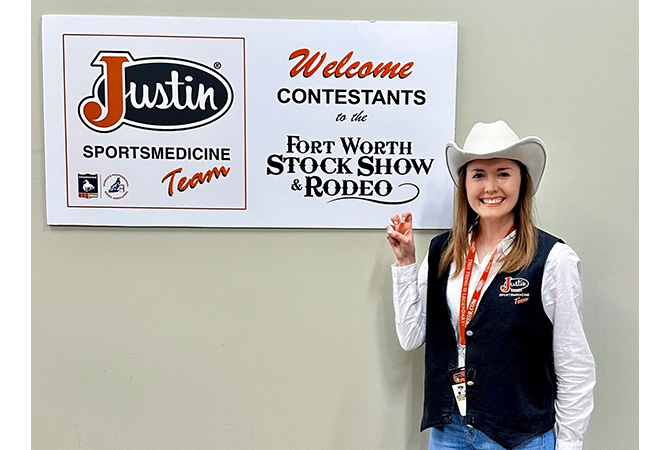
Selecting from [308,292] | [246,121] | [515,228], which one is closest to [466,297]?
[515,228]

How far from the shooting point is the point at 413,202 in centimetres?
207

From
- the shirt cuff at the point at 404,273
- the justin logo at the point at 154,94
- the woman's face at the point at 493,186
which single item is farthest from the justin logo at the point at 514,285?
the justin logo at the point at 154,94

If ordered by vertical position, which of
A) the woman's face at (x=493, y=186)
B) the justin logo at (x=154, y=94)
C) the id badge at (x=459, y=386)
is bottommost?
the id badge at (x=459, y=386)

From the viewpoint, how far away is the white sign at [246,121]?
204 centimetres

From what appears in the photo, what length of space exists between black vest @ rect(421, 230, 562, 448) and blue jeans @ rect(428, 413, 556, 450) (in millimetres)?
25

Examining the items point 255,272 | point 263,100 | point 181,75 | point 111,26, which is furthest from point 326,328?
point 111,26

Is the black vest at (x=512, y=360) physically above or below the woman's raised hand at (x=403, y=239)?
below

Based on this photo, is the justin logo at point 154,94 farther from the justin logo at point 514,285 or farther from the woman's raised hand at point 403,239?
the justin logo at point 514,285

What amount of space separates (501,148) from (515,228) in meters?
0.25

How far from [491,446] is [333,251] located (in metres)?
0.81

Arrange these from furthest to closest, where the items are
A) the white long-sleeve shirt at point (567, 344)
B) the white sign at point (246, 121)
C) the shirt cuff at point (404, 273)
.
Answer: the white sign at point (246, 121), the shirt cuff at point (404, 273), the white long-sleeve shirt at point (567, 344)

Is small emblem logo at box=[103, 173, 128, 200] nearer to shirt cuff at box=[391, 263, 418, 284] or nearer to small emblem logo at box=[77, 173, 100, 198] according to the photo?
small emblem logo at box=[77, 173, 100, 198]

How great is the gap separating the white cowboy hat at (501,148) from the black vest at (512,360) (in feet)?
0.80

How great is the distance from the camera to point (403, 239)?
1.95 meters
